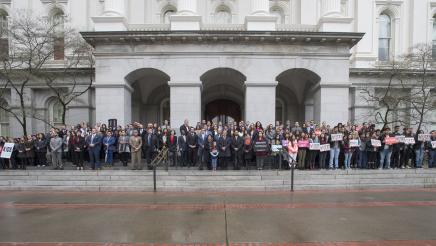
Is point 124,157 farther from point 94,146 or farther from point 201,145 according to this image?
point 201,145

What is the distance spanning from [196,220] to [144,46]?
539 inches

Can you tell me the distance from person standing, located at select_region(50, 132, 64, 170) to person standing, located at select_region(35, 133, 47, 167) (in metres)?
1.33

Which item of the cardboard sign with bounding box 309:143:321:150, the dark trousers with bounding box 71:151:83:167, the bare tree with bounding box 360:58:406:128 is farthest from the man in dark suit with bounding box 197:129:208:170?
the bare tree with bounding box 360:58:406:128

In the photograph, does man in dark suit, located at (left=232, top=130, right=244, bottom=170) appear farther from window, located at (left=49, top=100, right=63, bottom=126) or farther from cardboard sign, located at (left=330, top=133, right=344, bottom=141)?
window, located at (left=49, top=100, right=63, bottom=126)

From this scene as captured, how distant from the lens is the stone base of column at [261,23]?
1975 centimetres

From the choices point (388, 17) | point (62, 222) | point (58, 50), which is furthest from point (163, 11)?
point (62, 222)

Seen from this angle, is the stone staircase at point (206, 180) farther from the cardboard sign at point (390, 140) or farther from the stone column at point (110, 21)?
the stone column at point (110, 21)

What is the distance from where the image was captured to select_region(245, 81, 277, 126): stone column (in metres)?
19.3

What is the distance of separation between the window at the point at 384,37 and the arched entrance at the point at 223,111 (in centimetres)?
1276

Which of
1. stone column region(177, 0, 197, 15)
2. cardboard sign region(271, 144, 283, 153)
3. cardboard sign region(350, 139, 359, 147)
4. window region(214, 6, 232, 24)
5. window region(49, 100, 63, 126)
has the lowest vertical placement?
cardboard sign region(271, 144, 283, 153)

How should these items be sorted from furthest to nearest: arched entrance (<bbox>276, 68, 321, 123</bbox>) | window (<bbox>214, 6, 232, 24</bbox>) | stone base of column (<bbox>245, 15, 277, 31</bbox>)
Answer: window (<bbox>214, 6, 232, 24</bbox>), arched entrance (<bbox>276, 68, 321, 123</bbox>), stone base of column (<bbox>245, 15, 277, 31</bbox>)

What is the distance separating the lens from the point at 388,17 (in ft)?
93.5

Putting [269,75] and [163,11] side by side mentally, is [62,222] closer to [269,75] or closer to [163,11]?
[269,75]

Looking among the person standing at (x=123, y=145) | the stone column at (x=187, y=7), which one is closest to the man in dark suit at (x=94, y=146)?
the person standing at (x=123, y=145)
